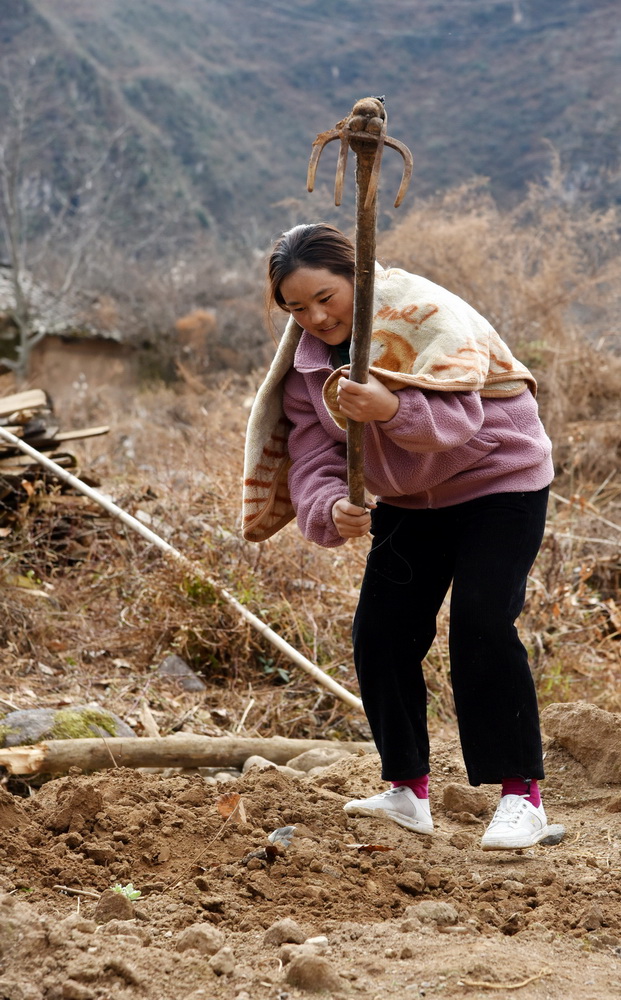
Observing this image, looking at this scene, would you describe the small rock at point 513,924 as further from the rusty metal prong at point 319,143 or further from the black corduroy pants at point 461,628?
the rusty metal prong at point 319,143

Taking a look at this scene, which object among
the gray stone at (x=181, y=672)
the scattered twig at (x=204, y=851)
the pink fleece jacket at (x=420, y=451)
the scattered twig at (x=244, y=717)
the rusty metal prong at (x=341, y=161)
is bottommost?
the scattered twig at (x=244, y=717)

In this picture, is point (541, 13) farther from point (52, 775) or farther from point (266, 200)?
point (52, 775)

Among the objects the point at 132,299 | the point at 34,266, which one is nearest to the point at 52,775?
the point at 132,299

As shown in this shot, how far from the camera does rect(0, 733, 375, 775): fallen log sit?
3.44 metres

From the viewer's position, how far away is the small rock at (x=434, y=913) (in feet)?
7.41

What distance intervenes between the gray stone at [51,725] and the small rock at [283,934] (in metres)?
1.63

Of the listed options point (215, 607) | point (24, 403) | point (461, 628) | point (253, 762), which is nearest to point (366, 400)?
point (461, 628)

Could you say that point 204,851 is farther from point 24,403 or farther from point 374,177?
point 24,403

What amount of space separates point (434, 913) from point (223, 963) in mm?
544

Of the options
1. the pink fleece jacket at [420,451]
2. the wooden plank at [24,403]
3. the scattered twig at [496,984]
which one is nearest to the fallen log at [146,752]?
the pink fleece jacket at [420,451]

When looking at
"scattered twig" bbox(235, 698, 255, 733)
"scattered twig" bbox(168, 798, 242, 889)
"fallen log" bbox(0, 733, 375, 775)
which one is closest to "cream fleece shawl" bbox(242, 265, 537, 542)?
"scattered twig" bbox(168, 798, 242, 889)

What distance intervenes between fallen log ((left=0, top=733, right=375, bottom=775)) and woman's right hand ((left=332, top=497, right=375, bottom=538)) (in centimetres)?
144

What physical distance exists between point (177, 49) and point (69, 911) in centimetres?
4685

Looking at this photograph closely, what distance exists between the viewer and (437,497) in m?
2.81
